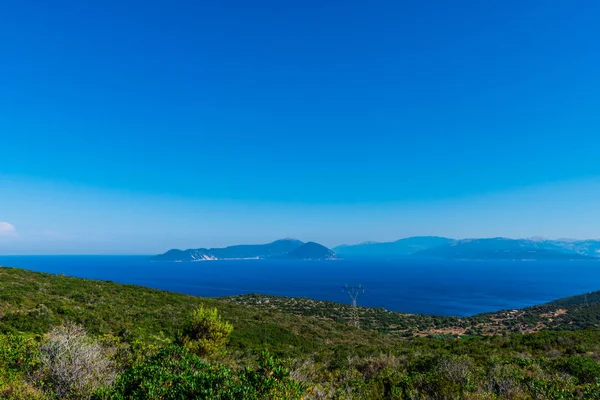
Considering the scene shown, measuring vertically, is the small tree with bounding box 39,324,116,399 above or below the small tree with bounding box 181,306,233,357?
above

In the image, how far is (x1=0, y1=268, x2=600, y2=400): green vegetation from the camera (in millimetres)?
7312

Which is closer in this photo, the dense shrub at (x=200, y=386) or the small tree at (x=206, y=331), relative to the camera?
the dense shrub at (x=200, y=386)

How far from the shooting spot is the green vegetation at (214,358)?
731 centimetres

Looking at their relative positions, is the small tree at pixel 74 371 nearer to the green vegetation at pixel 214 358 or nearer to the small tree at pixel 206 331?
the green vegetation at pixel 214 358

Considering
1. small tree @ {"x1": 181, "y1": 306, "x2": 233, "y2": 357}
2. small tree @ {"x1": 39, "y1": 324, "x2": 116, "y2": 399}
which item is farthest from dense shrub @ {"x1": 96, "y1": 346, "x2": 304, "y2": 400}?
small tree @ {"x1": 181, "y1": 306, "x2": 233, "y2": 357}

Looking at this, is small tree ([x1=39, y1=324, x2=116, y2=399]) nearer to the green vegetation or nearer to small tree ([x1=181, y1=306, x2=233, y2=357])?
the green vegetation

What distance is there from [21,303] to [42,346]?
17.5 meters

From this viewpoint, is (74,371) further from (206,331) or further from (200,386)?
(206,331)

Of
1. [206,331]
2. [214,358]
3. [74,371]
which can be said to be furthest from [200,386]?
[206,331]

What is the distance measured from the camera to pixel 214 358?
593 inches

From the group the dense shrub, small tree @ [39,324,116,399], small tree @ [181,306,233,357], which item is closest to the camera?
the dense shrub

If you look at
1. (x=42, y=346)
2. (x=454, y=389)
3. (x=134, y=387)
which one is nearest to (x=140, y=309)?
(x=42, y=346)

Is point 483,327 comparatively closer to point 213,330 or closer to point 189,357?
point 213,330

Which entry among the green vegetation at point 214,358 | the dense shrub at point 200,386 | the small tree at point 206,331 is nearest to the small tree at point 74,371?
Result: the green vegetation at point 214,358
